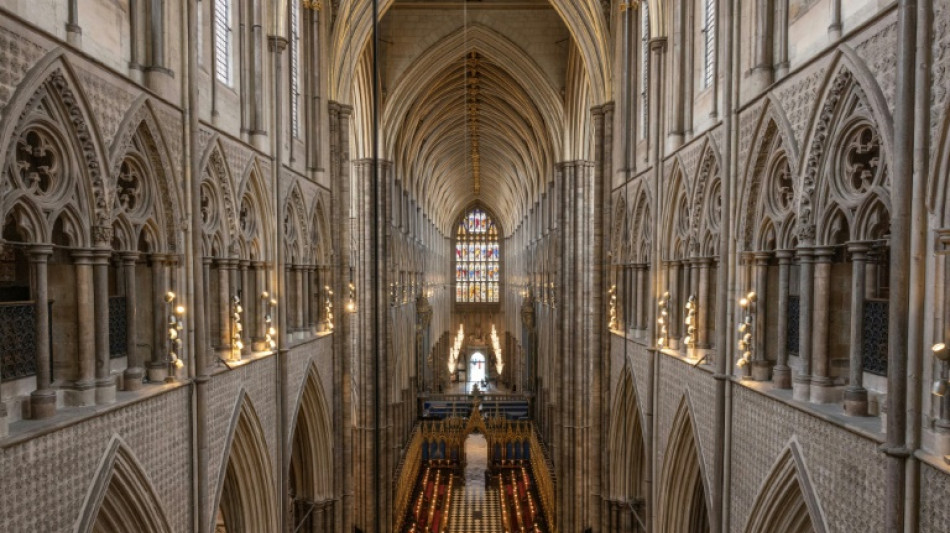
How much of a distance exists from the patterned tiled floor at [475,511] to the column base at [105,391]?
23.7 meters

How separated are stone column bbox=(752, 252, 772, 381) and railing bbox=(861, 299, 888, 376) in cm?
212

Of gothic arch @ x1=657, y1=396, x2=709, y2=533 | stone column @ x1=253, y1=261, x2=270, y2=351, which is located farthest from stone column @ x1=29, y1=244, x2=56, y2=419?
gothic arch @ x1=657, y1=396, x2=709, y2=533

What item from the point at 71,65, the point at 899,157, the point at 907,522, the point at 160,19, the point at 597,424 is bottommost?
the point at 597,424

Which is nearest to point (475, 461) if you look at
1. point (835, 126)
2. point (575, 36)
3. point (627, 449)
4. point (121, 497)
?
point (627, 449)

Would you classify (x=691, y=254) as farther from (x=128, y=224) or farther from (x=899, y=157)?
(x=128, y=224)

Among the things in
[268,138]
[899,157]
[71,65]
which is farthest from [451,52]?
[899,157]

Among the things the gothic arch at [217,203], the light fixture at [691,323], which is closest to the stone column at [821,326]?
the light fixture at [691,323]

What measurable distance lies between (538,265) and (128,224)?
1244 inches

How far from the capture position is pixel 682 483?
13.8 metres

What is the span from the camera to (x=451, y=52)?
90.0ft

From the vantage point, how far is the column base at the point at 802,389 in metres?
8.59

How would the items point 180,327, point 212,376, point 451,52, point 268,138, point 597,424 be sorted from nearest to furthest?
point 180,327 → point 212,376 → point 268,138 → point 597,424 → point 451,52

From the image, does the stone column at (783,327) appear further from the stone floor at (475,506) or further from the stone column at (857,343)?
the stone floor at (475,506)

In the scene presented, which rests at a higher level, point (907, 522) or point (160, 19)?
point (160, 19)
